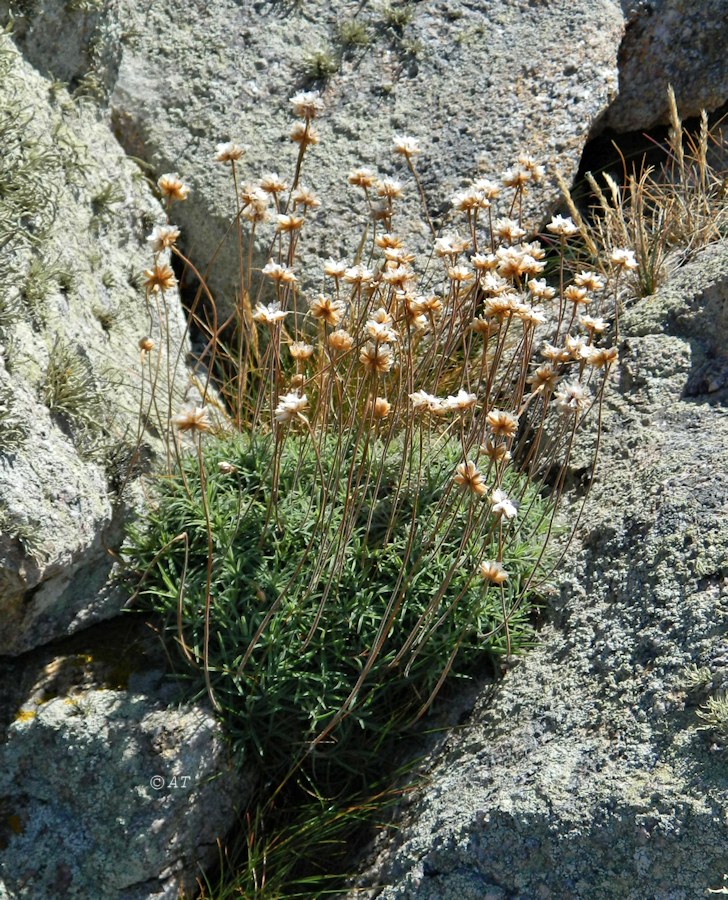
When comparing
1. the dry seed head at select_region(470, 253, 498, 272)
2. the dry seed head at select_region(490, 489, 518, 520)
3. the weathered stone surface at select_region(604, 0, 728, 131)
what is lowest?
the dry seed head at select_region(490, 489, 518, 520)

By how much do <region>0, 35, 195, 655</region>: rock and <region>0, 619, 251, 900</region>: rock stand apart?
324 millimetres

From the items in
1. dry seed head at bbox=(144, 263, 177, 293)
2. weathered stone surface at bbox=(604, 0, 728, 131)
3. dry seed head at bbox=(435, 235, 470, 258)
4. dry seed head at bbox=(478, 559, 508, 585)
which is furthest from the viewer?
weathered stone surface at bbox=(604, 0, 728, 131)

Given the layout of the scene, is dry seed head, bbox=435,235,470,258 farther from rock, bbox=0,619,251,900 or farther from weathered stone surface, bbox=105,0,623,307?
rock, bbox=0,619,251,900

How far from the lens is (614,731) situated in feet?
9.55

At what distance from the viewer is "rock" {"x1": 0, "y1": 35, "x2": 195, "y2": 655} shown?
10.3 feet

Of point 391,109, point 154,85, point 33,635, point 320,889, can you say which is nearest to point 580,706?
point 320,889

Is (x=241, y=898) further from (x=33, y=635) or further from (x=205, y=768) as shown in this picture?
(x=33, y=635)

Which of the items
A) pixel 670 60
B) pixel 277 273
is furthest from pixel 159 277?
pixel 670 60

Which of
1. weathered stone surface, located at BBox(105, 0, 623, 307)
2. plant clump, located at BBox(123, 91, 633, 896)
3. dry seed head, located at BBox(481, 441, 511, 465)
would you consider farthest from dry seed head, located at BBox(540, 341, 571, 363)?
weathered stone surface, located at BBox(105, 0, 623, 307)

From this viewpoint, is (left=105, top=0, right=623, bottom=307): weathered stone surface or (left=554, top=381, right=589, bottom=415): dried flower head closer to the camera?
(left=554, top=381, right=589, bottom=415): dried flower head

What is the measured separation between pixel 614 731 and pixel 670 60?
4.25m

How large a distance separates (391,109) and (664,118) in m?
1.74

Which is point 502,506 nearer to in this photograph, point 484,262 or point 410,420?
point 410,420

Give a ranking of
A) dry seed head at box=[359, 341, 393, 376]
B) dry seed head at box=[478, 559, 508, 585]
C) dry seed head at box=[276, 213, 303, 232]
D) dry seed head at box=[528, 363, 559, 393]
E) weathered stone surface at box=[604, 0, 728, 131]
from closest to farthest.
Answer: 1. dry seed head at box=[359, 341, 393, 376]
2. dry seed head at box=[478, 559, 508, 585]
3. dry seed head at box=[528, 363, 559, 393]
4. dry seed head at box=[276, 213, 303, 232]
5. weathered stone surface at box=[604, 0, 728, 131]
